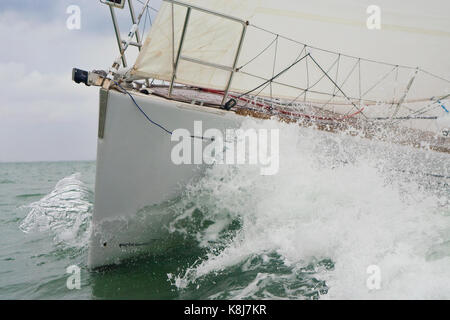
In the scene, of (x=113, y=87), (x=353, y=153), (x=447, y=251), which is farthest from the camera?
(x=353, y=153)

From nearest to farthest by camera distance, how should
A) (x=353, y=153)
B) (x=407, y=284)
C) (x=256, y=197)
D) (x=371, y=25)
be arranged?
(x=407, y=284)
(x=256, y=197)
(x=353, y=153)
(x=371, y=25)

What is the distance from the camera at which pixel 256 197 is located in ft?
12.3

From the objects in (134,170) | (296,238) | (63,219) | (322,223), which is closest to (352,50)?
(322,223)

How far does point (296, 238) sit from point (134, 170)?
167 cm

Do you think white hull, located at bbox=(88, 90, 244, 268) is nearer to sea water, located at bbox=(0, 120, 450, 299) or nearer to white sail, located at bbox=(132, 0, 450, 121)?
sea water, located at bbox=(0, 120, 450, 299)

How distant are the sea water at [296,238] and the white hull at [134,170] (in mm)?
145

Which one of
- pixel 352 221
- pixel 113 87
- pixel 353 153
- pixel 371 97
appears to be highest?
pixel 371 97

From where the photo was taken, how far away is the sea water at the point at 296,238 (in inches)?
110

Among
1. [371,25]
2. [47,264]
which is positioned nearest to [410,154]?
[371,25]

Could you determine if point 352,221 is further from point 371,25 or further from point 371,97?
point 371,25

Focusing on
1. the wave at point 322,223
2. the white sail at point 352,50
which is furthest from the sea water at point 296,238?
the white sail at point 352,50

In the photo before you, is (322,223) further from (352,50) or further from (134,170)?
(352,50)

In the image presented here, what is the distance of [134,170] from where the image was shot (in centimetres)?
335
